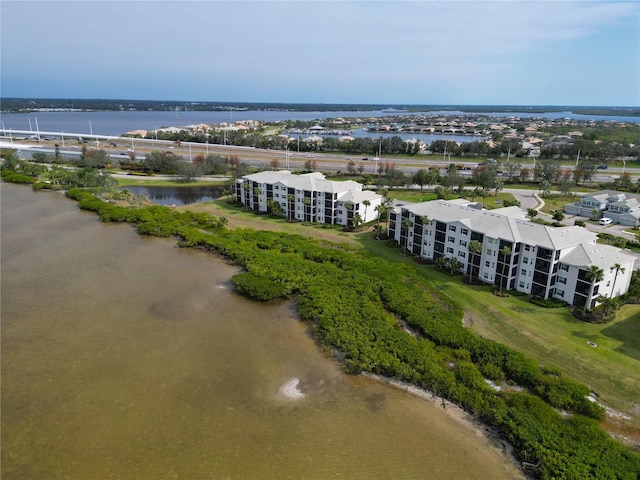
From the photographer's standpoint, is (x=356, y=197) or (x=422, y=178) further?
(x=422, y=178)

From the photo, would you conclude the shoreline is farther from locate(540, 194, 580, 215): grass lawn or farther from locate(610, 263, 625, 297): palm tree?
locate(540, 194, 580, 215): grass lawn

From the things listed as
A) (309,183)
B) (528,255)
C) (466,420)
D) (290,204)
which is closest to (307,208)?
(290,204)

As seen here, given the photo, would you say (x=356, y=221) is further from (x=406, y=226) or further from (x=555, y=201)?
(x=555, y=201)

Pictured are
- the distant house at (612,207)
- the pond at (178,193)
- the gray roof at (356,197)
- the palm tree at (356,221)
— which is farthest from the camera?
the pond at (178,193)

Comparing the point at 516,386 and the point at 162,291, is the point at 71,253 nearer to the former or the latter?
the point at 162,291

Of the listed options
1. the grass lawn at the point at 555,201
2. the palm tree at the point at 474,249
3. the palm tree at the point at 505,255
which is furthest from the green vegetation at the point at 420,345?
the grass lawn at the point at 555,201

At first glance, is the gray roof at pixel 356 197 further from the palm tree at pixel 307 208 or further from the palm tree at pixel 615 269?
the palm tree at pixel 615 269

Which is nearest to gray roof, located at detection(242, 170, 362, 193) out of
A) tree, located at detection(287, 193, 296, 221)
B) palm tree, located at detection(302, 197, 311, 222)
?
tree, located at detection(287, 193, 296, 221)
